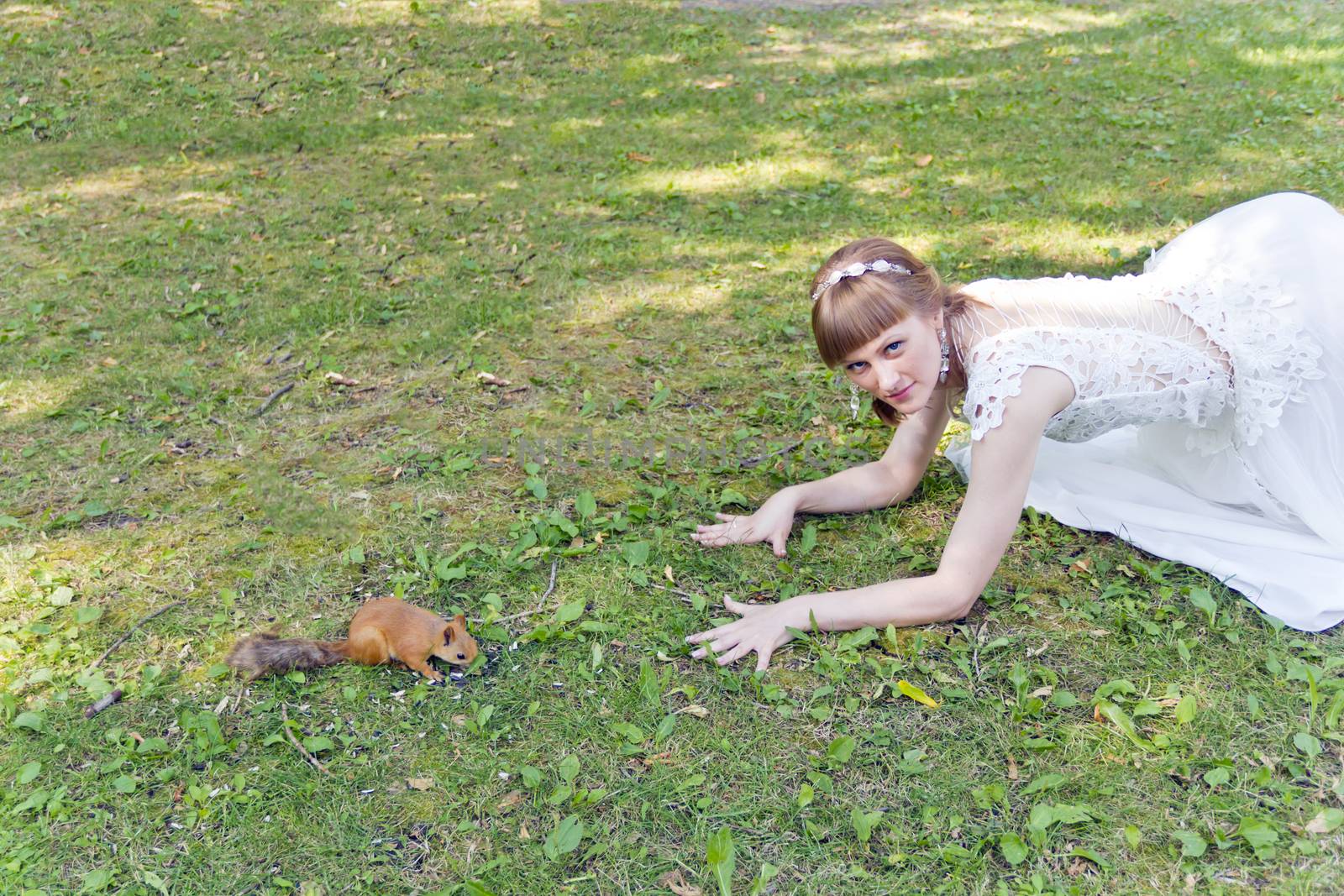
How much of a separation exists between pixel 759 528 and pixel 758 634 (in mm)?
552

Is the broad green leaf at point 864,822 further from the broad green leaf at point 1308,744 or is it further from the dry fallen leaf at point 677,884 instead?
the broad green leaf at point 1308,744

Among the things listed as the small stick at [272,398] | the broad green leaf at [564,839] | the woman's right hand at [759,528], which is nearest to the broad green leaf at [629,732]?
the broad green leaf at [564,839]

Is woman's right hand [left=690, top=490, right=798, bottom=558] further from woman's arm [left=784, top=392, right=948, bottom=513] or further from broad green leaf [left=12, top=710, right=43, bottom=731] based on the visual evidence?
broad green leaf [left=12, top=710, right=43, bottom=731]

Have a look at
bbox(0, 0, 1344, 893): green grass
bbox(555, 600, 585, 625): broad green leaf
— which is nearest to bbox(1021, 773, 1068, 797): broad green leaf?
bbox(0, 0, 1344, 893): green grass

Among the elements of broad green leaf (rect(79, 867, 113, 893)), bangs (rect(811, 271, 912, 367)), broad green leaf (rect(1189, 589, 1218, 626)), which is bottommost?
broad green leaf (rect(79, 867, 113, 893))

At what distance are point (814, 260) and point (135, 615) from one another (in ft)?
12.9

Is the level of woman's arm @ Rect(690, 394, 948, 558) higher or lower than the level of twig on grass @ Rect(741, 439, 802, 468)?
higher

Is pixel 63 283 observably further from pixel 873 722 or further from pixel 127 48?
pixel 873 722

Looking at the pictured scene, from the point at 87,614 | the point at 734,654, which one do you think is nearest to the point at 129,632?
the point at 87,614

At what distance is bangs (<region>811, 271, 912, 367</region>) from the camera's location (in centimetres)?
267

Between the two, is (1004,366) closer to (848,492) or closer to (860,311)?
(860,311)

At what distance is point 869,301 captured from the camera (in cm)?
267

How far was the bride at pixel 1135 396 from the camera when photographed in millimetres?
2719

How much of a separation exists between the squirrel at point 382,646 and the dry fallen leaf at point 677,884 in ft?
2.94
